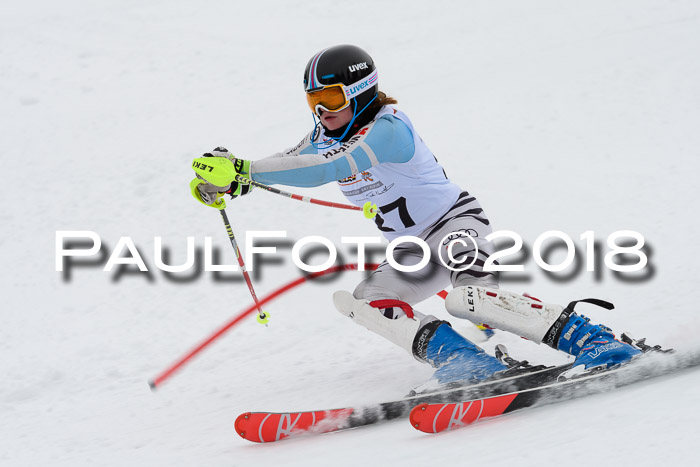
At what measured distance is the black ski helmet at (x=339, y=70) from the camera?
4.04m

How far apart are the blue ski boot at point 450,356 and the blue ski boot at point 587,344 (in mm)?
308

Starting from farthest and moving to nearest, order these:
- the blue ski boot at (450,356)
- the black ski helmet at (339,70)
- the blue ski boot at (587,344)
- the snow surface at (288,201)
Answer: the black ski helmet at (339,70), the snow surface at (288,201), the blue ski boot at (450,356), the blue ski boot at (587,344)

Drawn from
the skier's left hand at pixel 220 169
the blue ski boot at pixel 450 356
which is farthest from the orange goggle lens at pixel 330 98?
the blue ski boot at pixel 450 356

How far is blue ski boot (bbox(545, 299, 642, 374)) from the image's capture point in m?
3.56

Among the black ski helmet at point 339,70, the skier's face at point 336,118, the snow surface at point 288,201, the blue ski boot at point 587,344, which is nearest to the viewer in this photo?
the blue ski boot at point 587,344

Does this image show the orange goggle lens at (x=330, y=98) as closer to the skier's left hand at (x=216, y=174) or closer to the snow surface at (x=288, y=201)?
the skier's left hand at (x=216, y=174)

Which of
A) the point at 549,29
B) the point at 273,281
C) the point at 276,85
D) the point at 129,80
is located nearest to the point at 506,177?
the point at 273,281

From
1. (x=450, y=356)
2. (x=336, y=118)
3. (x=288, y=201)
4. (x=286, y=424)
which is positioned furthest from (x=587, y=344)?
(x=288, y=201)

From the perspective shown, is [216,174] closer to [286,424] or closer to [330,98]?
[330,98]

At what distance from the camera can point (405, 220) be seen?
14.4ft

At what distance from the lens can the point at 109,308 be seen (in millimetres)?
6387

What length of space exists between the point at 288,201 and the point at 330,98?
12.8ft

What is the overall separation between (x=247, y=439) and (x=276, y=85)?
7.61 m

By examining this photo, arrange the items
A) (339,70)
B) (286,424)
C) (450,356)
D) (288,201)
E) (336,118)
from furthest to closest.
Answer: (288,201), (336,118), (339,70), (450,356), (286,424)
